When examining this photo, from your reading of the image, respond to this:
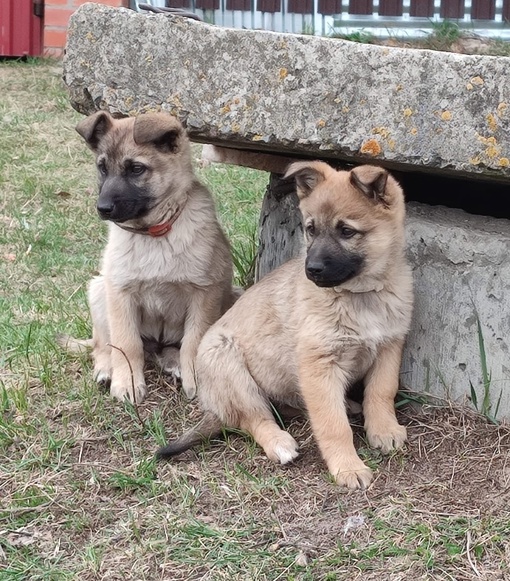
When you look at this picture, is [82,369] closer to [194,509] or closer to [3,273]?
[194,509]

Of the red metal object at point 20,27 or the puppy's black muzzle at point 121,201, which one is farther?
the red metal object at point 20,27

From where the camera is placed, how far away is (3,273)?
6.57 meters

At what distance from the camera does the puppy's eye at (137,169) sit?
4.45 meters

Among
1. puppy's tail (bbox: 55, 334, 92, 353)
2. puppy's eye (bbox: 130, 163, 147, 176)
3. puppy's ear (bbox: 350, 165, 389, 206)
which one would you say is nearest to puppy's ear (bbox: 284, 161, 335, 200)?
puppy's ear (bbox: 350, 165, 389, 206)

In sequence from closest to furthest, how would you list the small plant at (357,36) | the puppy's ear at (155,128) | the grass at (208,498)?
1. the grass at (208,498)
2. the puppy's ear at (155,128)
3. the small plant at (357,36)

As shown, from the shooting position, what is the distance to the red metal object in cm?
1069

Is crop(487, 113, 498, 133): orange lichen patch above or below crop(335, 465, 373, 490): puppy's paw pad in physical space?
above

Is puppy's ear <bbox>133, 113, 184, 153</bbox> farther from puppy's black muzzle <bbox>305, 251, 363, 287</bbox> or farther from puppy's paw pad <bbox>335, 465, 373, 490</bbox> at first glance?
puppy's paw pad <bbox>335, 465, 373, 490</bbox>

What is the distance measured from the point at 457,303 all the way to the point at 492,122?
0.84 meters

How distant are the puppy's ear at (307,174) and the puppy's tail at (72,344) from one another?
1.57 m

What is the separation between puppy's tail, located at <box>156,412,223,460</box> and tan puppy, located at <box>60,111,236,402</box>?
0.43 m

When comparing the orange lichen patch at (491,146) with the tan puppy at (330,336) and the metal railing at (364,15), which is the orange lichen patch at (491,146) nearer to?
the tan puppy at (330,336)

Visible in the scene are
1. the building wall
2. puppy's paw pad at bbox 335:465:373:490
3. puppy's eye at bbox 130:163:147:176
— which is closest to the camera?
puppy's paw pad at bbox 335:465:373:490

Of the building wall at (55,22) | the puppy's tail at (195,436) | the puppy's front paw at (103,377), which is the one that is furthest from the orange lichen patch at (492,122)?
the building wall at (55,22)
